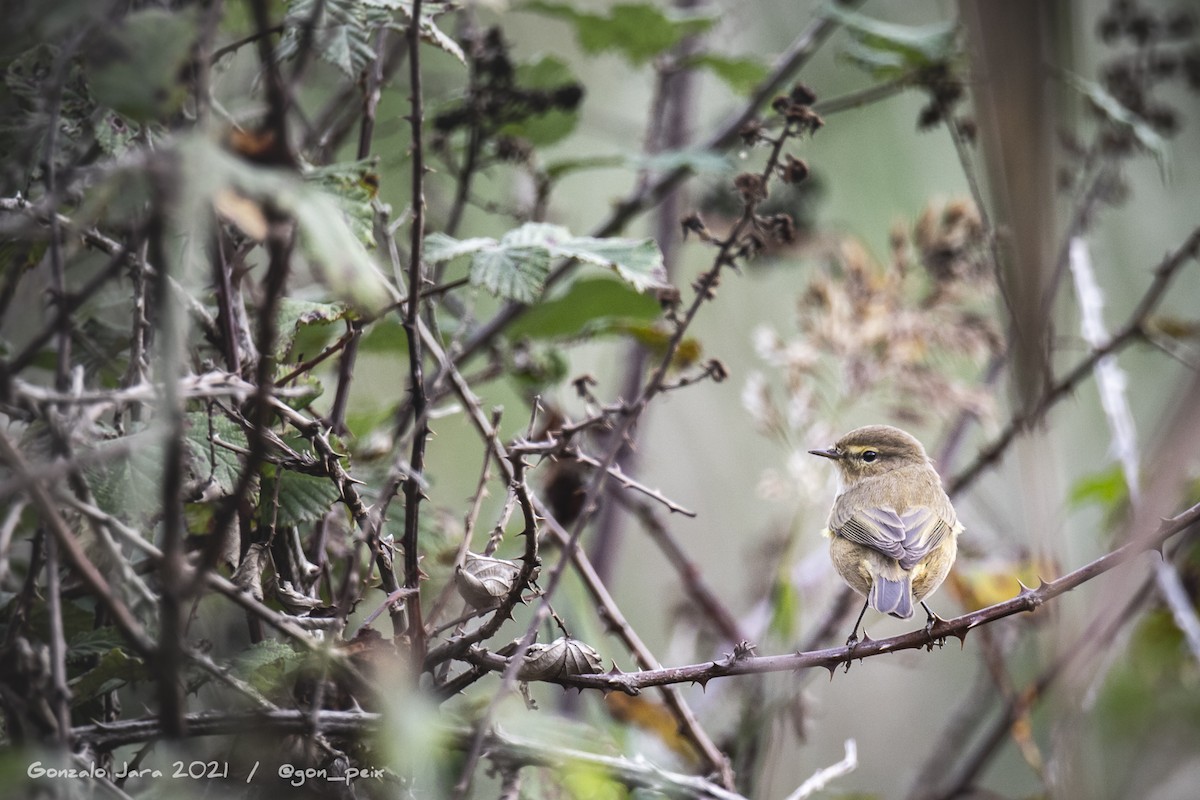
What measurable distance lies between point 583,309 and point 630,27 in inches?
35.9

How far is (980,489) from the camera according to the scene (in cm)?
482

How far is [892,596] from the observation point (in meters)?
2.09

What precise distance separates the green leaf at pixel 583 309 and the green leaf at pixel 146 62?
1.25 meters

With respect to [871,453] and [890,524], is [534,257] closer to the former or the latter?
[890,524]

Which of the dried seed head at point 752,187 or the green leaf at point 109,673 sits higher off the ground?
the dried seed head at point 752,187

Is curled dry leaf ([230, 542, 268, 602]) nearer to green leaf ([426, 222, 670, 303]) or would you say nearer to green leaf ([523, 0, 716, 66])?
green leaf ([426, 222, 670, 303])

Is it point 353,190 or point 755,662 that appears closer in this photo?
point 755,662

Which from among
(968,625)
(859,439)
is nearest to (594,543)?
(859,439)

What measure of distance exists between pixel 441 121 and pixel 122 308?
2.72ft

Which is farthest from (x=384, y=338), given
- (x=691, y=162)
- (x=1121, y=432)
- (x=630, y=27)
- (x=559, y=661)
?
(x=1121, y=432)

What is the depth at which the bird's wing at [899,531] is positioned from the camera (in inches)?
87.3

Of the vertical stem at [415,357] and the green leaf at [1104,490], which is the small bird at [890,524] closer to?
the green leaf at [1104,490]

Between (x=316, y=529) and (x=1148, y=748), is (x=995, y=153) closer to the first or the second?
(x=316, y=529)

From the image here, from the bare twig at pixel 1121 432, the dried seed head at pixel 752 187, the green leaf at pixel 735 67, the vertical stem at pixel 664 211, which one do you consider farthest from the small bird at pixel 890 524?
the green leaf at pixel 735 67
